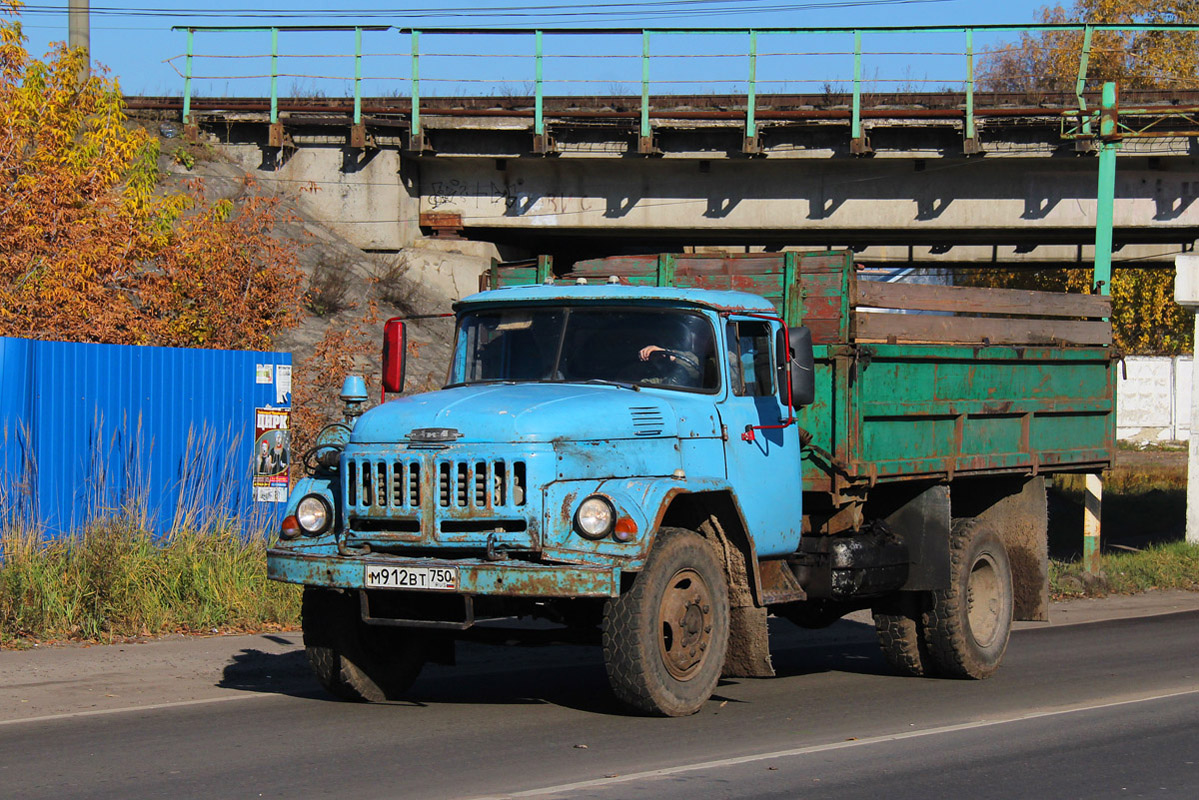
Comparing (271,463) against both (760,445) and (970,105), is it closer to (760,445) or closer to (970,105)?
(760,445)

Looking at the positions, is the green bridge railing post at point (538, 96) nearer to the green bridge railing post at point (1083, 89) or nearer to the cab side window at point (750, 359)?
the green bridge railing post at point (1083, 89)

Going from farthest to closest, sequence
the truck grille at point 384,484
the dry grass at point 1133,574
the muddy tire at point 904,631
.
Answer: the dry grass at point 1133,574 < the muddy tire at point 904,631 < the truck grille at point 384,484

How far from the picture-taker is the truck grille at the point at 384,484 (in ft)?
26.2

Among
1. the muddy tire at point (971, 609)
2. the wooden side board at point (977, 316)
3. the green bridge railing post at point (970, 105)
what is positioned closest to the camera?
the wooden side board at point (977, 316)

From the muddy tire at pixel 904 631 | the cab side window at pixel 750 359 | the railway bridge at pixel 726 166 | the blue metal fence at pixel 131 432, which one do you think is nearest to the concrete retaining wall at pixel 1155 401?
the railway bridge at pixel 726 166

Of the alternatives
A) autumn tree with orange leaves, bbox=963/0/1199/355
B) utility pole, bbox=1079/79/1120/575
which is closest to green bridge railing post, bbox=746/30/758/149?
utility pole, bbox=1079/79/1120/575

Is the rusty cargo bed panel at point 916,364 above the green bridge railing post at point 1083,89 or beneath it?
beneath

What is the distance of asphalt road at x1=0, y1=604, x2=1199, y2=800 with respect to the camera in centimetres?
658

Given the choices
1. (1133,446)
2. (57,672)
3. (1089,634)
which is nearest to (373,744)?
(57,672)

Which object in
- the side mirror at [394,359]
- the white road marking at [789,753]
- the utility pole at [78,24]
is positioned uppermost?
the utility pole at [78,24]

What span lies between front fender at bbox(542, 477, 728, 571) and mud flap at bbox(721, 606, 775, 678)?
121 centimetres

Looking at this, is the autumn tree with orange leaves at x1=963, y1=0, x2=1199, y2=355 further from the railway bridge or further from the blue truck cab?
the blue truck cab

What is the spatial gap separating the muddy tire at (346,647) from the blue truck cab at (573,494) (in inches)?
0.5

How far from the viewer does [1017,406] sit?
11.5 metres
